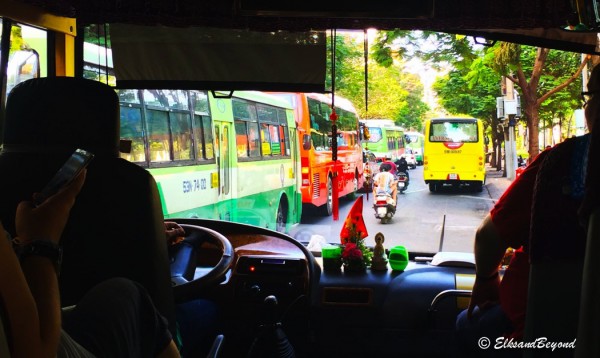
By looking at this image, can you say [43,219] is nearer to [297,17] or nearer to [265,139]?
[297,17]

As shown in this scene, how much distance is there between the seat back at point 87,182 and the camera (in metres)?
1.99

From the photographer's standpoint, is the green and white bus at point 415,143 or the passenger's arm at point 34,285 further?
the green and white bus at point 415,143

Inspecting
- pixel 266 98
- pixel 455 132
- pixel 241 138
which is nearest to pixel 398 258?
pixel 241 138

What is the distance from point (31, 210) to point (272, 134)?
911 cm

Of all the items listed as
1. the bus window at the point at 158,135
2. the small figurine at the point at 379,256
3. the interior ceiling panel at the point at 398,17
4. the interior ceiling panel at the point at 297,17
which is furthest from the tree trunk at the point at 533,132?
the bus window at the point at 158,135

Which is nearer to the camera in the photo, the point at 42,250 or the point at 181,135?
the point at 42,250

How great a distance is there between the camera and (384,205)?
6332 mm

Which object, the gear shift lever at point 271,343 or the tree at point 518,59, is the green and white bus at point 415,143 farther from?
the gear shift lever at point 271,343

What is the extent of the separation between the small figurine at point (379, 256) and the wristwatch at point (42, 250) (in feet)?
7.94

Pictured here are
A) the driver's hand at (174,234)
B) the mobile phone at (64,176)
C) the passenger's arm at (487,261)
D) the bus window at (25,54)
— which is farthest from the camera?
the bus window at (25,54)

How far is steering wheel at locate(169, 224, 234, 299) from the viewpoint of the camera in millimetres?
2396

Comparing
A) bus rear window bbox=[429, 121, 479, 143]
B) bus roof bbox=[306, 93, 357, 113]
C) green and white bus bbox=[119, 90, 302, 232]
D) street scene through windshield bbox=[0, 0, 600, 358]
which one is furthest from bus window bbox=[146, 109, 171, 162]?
bus rear window bbox=[429, 121, 479, 143]

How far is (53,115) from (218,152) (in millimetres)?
6968

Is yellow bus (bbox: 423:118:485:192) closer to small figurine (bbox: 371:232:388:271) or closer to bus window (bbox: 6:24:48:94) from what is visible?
small figurine (bbox: 371:232:388:271)
